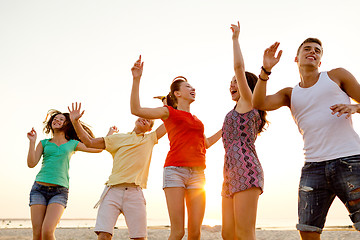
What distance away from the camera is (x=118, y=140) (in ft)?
20.3

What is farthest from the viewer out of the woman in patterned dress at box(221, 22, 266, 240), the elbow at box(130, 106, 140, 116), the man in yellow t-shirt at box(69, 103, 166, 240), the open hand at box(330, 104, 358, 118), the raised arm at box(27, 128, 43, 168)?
the raised arm at box(27, 128, 43, 168)

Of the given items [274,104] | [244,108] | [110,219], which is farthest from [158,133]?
[274,104]

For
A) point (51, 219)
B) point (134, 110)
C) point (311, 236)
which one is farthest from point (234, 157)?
point (51, 219)

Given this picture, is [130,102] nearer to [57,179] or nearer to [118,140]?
[118,140]

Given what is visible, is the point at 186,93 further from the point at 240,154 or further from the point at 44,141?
the point at 44,141

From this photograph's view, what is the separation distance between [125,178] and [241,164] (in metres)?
2.23

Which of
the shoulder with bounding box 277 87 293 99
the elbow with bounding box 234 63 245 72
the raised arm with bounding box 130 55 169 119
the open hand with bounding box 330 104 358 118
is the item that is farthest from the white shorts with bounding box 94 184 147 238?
the open hand with bounding box 330 104 358 118

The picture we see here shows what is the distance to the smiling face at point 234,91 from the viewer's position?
4.81m

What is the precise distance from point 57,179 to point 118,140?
125 cm

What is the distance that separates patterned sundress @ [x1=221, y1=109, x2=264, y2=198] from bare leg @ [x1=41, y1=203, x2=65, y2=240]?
2963mm

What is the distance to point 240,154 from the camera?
Answer: 13.9 ft

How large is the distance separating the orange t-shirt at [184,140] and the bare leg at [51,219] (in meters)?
2.17

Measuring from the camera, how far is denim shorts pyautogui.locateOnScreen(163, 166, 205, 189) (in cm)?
486

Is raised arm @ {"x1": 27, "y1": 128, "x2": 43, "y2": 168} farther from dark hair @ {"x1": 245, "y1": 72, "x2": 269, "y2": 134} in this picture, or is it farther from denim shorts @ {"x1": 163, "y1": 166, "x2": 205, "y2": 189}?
dark hair @ {"x1": 245, "y1": 72, "x2": 269, "y2": 134}
